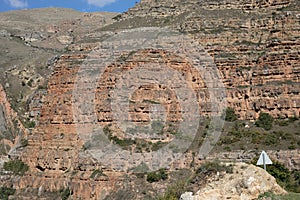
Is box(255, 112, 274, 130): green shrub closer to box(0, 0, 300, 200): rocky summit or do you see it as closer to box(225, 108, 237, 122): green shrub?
box(0, 0, 300, 200): rocky summit

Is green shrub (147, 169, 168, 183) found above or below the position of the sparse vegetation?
below

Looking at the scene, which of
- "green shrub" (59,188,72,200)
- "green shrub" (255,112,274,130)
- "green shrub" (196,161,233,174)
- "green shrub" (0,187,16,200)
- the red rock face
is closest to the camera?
"green shrub" (196,161,233,174)

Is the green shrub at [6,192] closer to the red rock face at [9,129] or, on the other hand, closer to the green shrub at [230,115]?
the red rock face at [9,129]

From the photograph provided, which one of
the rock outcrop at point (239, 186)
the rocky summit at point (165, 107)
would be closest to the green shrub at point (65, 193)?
the rocky summit at point (165, 107)

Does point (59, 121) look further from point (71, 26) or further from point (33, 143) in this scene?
point (71, 26)

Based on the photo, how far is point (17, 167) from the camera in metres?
48.0

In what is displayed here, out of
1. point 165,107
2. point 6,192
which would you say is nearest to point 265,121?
point 165,107

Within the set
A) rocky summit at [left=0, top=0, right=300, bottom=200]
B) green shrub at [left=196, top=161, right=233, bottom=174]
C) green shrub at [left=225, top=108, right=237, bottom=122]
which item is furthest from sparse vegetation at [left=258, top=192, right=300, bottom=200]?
green shrub at [left=225, top=108, right=237, bottom=122]

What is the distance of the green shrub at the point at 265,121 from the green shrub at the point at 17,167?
19057 mm

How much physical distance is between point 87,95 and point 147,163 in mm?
9115

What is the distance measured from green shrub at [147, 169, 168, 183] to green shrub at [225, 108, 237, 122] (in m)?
8.58

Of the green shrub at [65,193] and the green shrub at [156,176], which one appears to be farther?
the green shrub at [65,193]

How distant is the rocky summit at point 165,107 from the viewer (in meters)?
39.2

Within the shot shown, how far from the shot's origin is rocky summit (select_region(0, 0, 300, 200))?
39.2 metres
